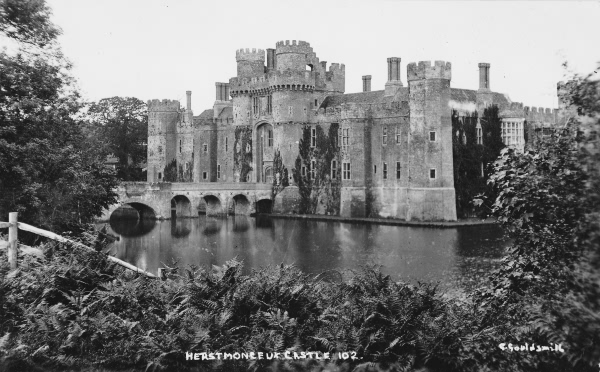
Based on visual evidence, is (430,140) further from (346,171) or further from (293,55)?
(293,55)

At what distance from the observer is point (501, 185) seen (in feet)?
36.2

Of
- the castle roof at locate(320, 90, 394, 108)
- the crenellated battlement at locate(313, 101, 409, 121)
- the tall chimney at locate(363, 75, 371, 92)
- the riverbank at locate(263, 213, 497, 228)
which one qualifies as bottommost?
the riverbank at locate(263, 213, 497, 228)

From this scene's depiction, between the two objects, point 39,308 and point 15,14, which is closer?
point 39,308

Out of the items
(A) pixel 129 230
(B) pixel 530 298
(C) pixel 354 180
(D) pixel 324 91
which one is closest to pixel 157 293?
(B) pixel 530 298

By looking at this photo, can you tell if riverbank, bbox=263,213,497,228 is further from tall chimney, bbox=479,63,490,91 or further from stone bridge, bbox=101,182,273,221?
tall chimney, bbox=479,63,490,91

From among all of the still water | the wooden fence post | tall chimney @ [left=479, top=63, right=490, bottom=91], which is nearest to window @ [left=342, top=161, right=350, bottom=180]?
the still water

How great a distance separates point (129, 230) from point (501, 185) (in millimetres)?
36864

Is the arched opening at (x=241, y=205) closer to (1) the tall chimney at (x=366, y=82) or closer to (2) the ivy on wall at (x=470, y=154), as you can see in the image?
(1) the tall chimney at (x=366, y=82)

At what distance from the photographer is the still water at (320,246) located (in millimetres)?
28906

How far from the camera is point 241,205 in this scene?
184ft

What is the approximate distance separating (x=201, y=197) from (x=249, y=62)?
46.1 feet

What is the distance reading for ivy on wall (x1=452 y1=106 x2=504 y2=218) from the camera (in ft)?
158

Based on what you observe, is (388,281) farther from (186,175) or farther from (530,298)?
(186,175)

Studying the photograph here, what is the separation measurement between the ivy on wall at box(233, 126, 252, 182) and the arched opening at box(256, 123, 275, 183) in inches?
35.2
